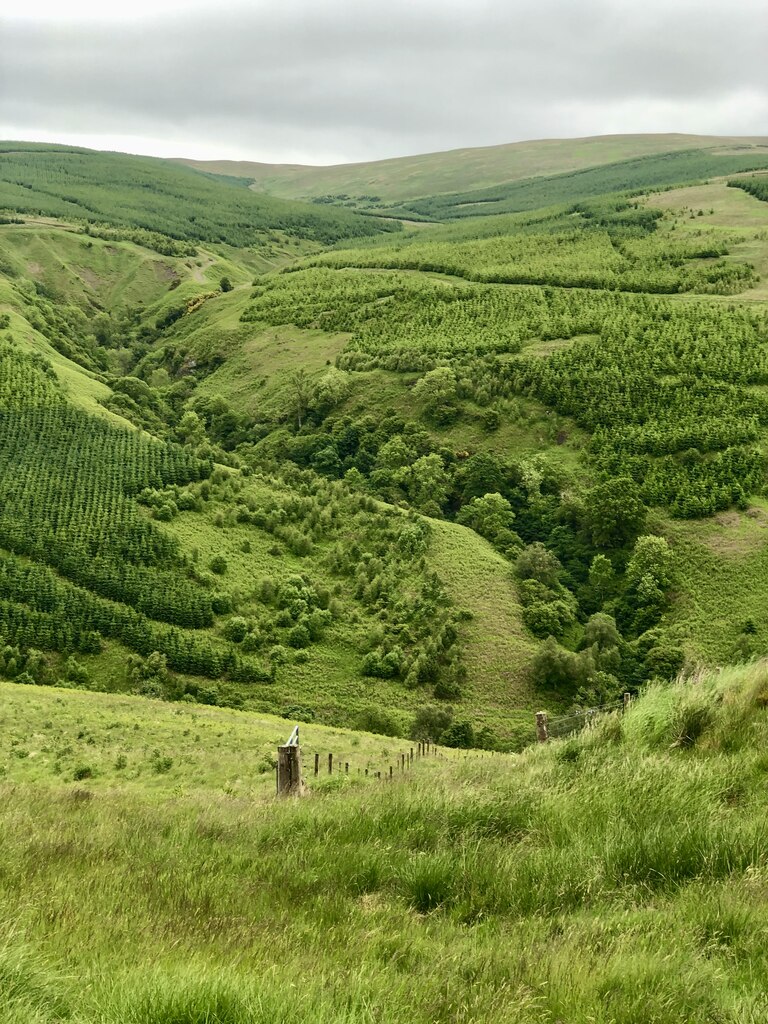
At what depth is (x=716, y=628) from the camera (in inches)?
2621

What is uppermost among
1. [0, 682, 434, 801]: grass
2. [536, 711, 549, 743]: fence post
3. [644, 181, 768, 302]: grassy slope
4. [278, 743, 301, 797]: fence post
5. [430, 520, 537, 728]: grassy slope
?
[644, 181, 768, 302]: grassy slope

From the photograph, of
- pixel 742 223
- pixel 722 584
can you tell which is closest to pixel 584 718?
pixel 722 584

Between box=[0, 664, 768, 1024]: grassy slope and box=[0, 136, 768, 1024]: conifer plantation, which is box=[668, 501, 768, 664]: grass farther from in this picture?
box=[0, 664, 768, 1024]: grassy slope

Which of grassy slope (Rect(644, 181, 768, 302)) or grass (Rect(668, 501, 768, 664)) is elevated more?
grassy slope (Rect(644, 181, 768, 302))

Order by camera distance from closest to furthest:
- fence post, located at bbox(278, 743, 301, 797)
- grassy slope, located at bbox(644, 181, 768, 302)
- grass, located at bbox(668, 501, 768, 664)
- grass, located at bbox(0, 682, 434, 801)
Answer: fence post, located at bbox(278, 743, 301, 797)
grass, located at bbox(0, 682, 434, 801)
grass, located at bbox(668, 501, 768, 664)
grassy slope, located at bbox(644, 181, 768, 302)

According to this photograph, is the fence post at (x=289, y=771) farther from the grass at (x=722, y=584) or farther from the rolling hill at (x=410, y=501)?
the grass at (x=722, y=584)

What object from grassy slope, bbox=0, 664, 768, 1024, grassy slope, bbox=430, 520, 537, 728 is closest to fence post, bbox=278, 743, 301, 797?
grassy slope, bbox=0, 664, 768, 1024

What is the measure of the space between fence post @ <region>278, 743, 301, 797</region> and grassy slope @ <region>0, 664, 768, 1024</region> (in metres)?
0.70

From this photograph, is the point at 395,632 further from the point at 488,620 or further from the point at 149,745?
the point at 149,745

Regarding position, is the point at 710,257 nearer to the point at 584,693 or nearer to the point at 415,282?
the point at 415,282

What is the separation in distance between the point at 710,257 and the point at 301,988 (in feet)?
566

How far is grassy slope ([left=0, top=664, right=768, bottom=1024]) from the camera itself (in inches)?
157

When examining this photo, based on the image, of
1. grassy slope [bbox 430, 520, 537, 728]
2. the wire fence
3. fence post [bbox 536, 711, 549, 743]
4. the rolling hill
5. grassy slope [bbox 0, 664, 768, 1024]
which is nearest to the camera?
grassy slope [bbox 0, 664, 768, 1024]

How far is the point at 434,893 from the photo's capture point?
5914 millimetres
